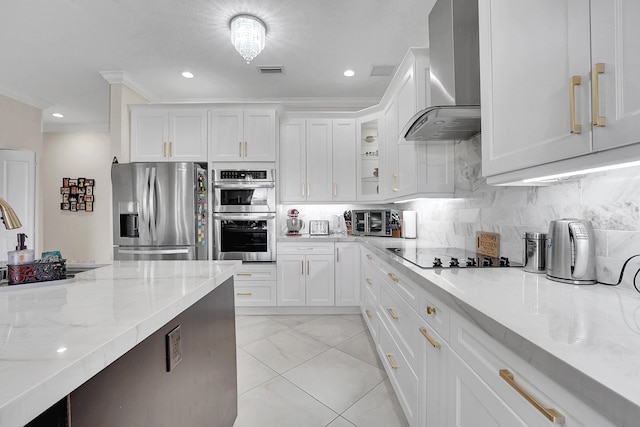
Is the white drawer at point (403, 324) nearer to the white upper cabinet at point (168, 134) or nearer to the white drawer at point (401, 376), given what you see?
the white drawer at point (401, 376)

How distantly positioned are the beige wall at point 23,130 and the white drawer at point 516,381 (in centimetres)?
578

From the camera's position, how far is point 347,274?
3414 mm

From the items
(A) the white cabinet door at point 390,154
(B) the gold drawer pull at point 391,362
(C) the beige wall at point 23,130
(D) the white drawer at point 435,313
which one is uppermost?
(C) the beige wall at point 23,130

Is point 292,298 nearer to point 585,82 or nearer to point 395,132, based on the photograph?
point 395,132

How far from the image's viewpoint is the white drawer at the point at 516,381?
526 millimetres

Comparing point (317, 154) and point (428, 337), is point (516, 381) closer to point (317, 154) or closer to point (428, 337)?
point (428, 337)

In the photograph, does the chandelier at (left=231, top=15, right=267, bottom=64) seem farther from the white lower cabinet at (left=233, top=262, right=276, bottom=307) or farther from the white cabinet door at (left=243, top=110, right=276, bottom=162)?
the white lower cabinet at (left=233, top=262, right=276, bottom=307)

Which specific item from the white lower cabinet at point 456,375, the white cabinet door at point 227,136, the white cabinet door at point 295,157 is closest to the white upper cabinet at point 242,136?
the white cabinet door at point 227,136

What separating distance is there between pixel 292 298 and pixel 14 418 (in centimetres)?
310

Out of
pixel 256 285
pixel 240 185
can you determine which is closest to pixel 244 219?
pixel 240 185

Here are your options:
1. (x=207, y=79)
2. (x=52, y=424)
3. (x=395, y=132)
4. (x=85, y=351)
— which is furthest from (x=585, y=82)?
(x=207, y=79)

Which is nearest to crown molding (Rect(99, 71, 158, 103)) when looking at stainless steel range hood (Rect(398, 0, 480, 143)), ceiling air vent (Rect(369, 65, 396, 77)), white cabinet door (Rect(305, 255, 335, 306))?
ceiling air vent (Rect(369, 65, 396, 77))

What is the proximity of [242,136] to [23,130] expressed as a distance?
135 inches

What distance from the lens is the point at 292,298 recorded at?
339 cm
